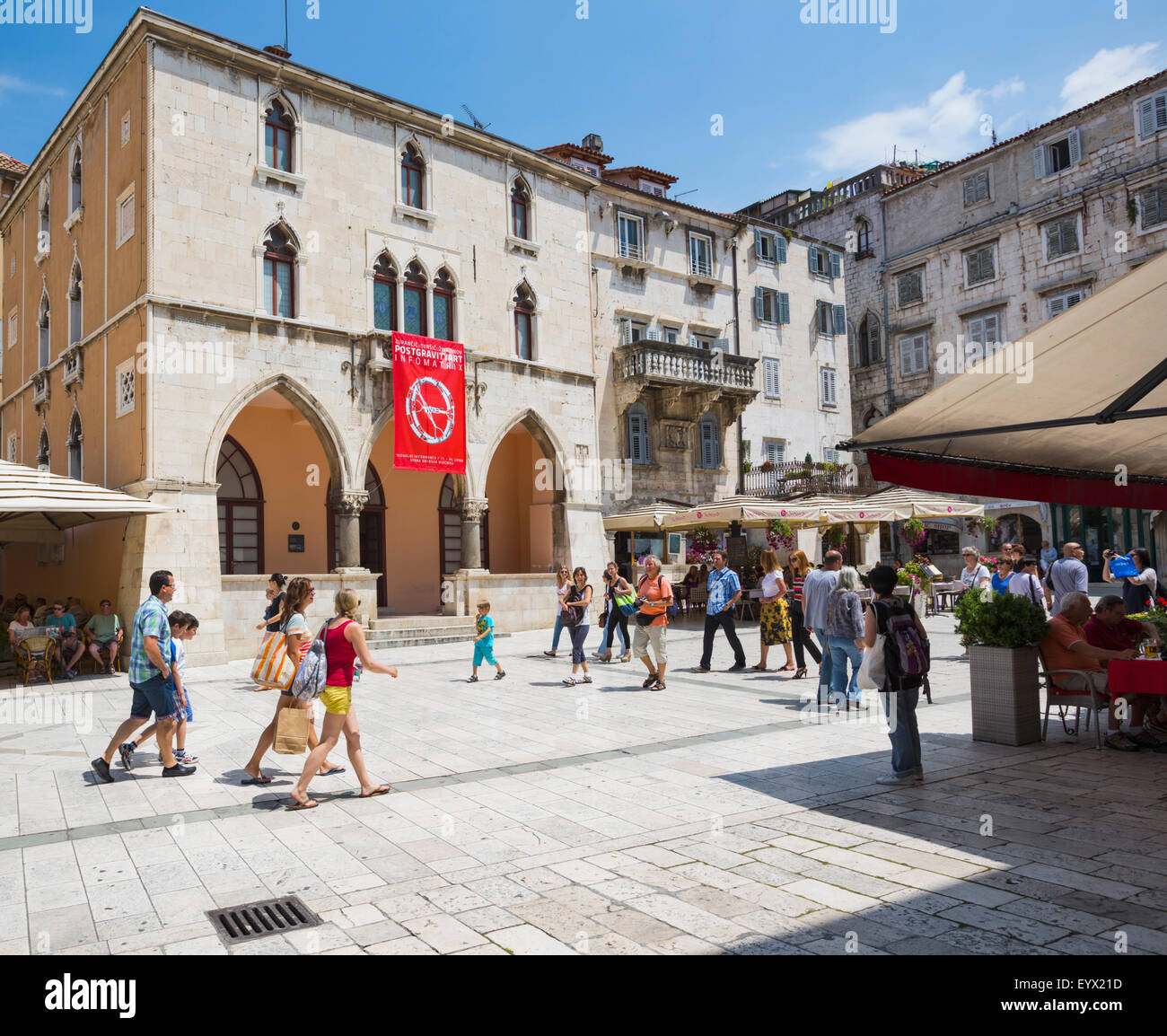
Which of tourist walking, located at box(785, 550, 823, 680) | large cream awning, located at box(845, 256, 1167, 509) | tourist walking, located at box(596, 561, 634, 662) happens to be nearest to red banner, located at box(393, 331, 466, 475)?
tourist walking, located at box(596, 561, 634, 662)

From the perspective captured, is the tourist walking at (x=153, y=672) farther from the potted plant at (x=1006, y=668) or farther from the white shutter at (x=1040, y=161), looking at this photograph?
the white shutter at (x=1040, y=161)

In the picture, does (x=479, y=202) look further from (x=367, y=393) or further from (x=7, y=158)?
(x=7, y=158)

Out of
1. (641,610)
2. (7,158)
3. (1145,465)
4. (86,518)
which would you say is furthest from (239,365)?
(7,158)

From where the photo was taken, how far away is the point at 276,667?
7.42 m

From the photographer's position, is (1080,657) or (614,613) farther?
(614,613)

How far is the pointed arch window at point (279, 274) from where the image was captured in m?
19.5

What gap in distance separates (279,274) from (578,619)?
11.5 meters

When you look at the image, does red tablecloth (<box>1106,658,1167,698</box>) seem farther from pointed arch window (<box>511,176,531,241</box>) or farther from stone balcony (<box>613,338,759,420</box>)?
pointed arch window (<box>511,176,531,241</box>)

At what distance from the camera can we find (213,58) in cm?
1883

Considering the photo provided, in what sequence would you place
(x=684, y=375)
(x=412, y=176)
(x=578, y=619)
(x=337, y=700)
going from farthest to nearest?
(x=684, y=375) → (x=412, y=176) → (x=578, y=619) → (x=337, y=700)

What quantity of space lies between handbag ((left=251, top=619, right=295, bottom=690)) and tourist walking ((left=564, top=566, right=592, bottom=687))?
5.83 metres

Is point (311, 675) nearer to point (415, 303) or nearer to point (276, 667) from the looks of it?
point (276, 667)

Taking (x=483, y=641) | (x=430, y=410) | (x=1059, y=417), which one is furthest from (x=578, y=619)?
(x=430, y=410)

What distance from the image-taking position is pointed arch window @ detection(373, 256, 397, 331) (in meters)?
21.3
